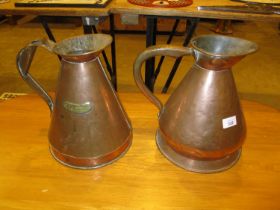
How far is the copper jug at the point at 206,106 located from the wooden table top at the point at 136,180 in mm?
43

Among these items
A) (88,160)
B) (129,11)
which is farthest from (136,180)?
(129,11)

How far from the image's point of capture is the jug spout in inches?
15.9

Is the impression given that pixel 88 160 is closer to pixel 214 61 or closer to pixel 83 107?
pixel 83 107

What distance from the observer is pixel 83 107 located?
1.48ft

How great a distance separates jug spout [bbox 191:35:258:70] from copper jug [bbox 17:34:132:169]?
0.15 meters

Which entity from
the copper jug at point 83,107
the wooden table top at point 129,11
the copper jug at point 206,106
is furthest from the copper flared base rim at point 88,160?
the wooden table top at point 129,11

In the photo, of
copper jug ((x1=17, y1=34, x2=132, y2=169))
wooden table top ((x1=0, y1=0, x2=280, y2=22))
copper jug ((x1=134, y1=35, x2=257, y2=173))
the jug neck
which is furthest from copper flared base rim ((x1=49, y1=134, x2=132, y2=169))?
wooden table top ((x1=0, y1=0, x2=280, y2=22))

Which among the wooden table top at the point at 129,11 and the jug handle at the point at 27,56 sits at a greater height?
the jug handle at the point at 27,56

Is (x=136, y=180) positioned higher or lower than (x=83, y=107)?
lower

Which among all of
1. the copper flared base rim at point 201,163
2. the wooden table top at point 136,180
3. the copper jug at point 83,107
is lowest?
the wooden table top at point 136,180

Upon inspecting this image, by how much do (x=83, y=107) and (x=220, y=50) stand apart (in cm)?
26

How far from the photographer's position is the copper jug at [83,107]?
44 centimetres

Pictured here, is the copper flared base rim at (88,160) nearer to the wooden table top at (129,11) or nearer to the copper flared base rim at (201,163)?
the copper flared base rim at (201,163)

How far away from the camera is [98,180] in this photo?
485 millimetres
